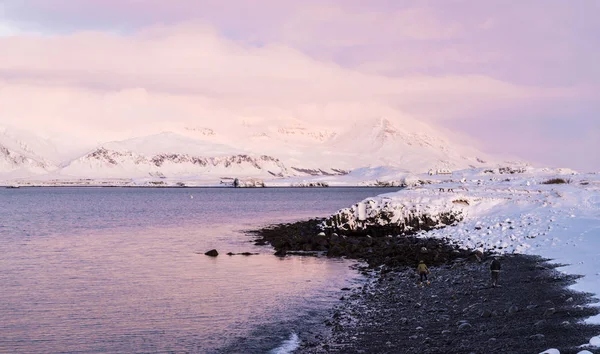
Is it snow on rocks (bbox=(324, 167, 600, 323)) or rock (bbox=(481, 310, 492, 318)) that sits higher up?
snow on rocks (bbox=(324, 167, 600, 323))

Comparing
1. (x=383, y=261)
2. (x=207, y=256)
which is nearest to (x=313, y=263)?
(x=383, y=261)

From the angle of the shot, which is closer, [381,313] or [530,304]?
[530,304]

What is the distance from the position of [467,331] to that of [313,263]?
22.2 metres

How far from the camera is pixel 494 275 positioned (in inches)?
1024

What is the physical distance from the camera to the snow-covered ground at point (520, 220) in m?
30.6

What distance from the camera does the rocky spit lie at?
1698 centimetres

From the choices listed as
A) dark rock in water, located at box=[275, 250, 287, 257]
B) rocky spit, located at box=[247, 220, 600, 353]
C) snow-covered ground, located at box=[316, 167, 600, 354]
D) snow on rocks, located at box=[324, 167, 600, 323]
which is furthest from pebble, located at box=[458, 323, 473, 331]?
dark rock in water, located at box=[275, 250, 287, 257]

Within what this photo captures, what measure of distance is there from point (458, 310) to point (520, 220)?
23866mm

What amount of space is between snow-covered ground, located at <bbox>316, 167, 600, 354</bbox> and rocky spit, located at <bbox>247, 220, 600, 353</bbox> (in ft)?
4.95

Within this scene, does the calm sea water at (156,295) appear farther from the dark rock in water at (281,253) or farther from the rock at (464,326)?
the rock at (464,326)

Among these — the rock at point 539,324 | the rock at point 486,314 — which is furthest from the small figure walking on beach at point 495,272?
the rock at point 539,324

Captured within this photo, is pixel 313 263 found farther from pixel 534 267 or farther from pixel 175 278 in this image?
pixel 534 267

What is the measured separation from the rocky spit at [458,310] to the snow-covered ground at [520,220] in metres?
1.51

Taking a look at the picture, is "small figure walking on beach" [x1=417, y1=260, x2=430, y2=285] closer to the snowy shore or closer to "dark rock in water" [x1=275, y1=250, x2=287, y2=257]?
the snowy shore
